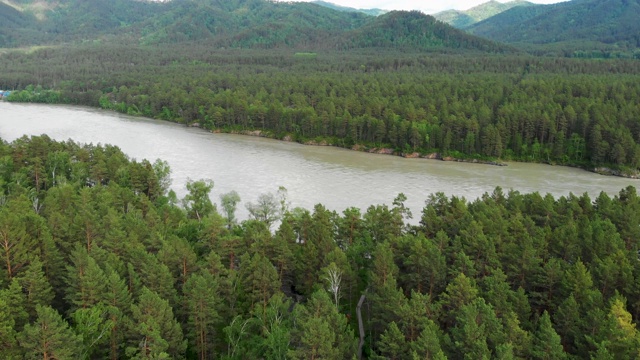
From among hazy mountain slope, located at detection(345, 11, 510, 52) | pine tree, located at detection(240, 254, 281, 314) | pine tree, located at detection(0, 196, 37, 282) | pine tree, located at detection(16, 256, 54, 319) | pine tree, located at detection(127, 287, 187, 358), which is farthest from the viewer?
hazy mountain slope, located at detection(345, 11, 510, 52)

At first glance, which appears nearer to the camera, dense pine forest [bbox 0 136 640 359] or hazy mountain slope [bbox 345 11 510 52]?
dense pine forest [bbox 0 136 640 359]

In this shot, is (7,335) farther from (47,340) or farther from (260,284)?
(260,284)

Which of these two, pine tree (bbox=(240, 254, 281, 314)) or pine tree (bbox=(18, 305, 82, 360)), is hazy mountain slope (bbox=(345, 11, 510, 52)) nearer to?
pine tree (bbox=(240, 254, 281, 314))

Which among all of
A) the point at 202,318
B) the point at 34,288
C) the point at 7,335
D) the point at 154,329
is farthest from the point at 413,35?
the point at 7,335

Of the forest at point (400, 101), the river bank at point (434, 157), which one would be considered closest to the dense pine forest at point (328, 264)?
the river bank at point (434, 157)

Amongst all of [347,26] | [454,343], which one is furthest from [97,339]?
[347,26]

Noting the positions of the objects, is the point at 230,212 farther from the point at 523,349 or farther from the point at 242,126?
the point at 242,126

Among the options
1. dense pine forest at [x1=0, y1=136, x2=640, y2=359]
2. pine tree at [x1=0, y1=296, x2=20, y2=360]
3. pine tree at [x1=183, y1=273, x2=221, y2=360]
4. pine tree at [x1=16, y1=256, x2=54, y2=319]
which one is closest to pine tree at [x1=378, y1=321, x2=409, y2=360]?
dense pine forest at [x1=0, y1=136, x2=640, y2=359]
